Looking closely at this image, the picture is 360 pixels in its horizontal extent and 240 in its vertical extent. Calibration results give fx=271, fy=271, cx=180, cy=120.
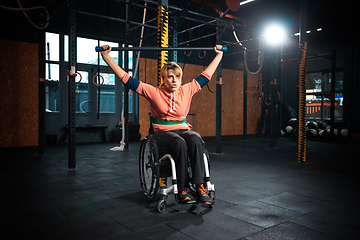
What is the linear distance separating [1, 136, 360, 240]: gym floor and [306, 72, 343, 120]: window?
6.04 m

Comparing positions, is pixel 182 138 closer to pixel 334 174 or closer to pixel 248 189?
pixel 248 189

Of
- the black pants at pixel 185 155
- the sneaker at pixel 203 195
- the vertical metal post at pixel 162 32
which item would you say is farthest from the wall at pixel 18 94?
the sneaker at pixel 203 195

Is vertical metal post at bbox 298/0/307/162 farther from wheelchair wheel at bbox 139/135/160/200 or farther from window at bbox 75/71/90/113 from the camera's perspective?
window at bbox 75/71/90/113

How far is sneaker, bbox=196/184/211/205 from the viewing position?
6.55 feet

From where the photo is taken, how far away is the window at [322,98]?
9000 mm

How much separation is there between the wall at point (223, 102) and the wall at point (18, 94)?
9.03 feet

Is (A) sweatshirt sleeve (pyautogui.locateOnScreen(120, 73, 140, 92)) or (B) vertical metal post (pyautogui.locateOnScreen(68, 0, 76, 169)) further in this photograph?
(B) vertical metal post (pyautogui.locateOnScreen(68, 0, 76, 169))

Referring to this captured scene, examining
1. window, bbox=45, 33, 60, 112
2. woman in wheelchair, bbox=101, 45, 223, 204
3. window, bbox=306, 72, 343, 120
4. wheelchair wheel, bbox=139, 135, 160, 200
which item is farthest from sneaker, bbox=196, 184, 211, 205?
window, bbox=306, 72, 343, 120

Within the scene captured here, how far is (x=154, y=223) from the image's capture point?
1.85m

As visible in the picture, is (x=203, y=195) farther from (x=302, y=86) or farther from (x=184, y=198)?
(x=302, y=86)

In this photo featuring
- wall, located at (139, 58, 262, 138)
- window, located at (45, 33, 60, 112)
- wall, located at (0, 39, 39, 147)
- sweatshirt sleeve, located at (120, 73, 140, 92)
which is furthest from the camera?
wall, located at (139, 58, 262, 138)

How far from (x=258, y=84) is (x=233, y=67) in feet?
4.88

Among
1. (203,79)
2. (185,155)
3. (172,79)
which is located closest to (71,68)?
(172,79)

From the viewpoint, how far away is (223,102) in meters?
9.82
